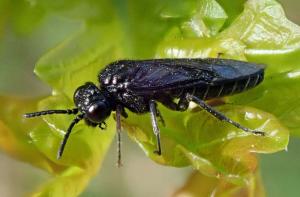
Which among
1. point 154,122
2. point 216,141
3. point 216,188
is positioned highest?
point 154,122

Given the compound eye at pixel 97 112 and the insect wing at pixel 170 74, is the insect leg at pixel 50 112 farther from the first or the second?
the insect wing at pixel 170 74

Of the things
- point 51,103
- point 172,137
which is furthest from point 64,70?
point 172,137

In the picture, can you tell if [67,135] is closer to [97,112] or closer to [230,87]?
[97,112]

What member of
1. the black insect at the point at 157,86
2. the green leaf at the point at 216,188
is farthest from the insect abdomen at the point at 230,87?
the green leaf at the point at 216,188

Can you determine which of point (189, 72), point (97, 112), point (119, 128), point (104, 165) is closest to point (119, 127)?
point (119, 128)

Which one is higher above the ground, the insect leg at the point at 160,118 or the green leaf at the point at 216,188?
the insect leg at the point at 160,118

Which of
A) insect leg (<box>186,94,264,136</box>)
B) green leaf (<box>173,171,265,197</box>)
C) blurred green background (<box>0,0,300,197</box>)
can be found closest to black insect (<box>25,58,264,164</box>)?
insect leg (<box>186,94,264,136</box>)
